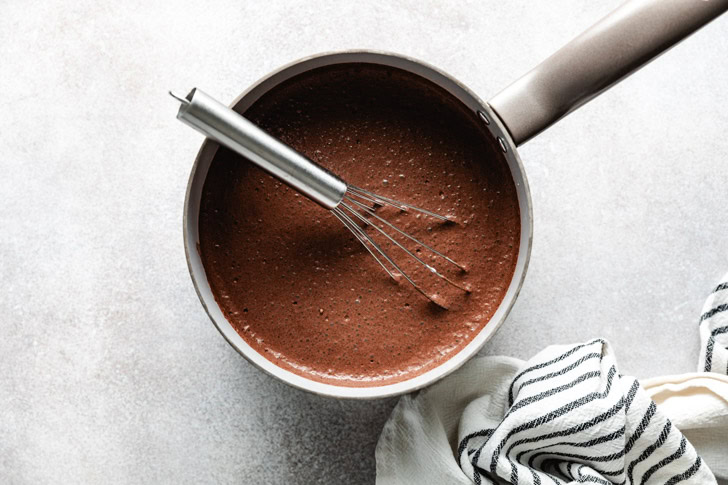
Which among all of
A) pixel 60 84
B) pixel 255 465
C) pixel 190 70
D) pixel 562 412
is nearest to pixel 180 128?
pixel 190 70

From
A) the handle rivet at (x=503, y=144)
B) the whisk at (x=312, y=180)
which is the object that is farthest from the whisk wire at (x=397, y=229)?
the handle rivet at (x=503, y=144)

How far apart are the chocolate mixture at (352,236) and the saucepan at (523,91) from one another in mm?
21

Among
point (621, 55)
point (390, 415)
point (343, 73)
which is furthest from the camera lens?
point (390, 415)

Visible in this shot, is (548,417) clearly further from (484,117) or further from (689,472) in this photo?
(484,117)

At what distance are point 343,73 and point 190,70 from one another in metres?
0.25

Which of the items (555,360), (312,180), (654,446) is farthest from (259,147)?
(654,446)

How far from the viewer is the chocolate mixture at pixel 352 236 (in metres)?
0.80

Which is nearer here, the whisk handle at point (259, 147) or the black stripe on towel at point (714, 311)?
the whisk handle at point (259, 147)

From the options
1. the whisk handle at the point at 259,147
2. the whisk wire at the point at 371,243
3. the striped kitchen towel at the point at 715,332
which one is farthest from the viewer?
the striped kitchen towel at the point at 715,332

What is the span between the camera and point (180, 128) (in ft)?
3.02

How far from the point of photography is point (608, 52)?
681 millimetres

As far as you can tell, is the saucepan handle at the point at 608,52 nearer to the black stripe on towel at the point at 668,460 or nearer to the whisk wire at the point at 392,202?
the whisk wire at the point at 392,202

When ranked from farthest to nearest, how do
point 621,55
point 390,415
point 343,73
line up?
point 390,415 < point 343,73 < point 621,55

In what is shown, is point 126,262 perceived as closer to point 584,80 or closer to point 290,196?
point 290,196
